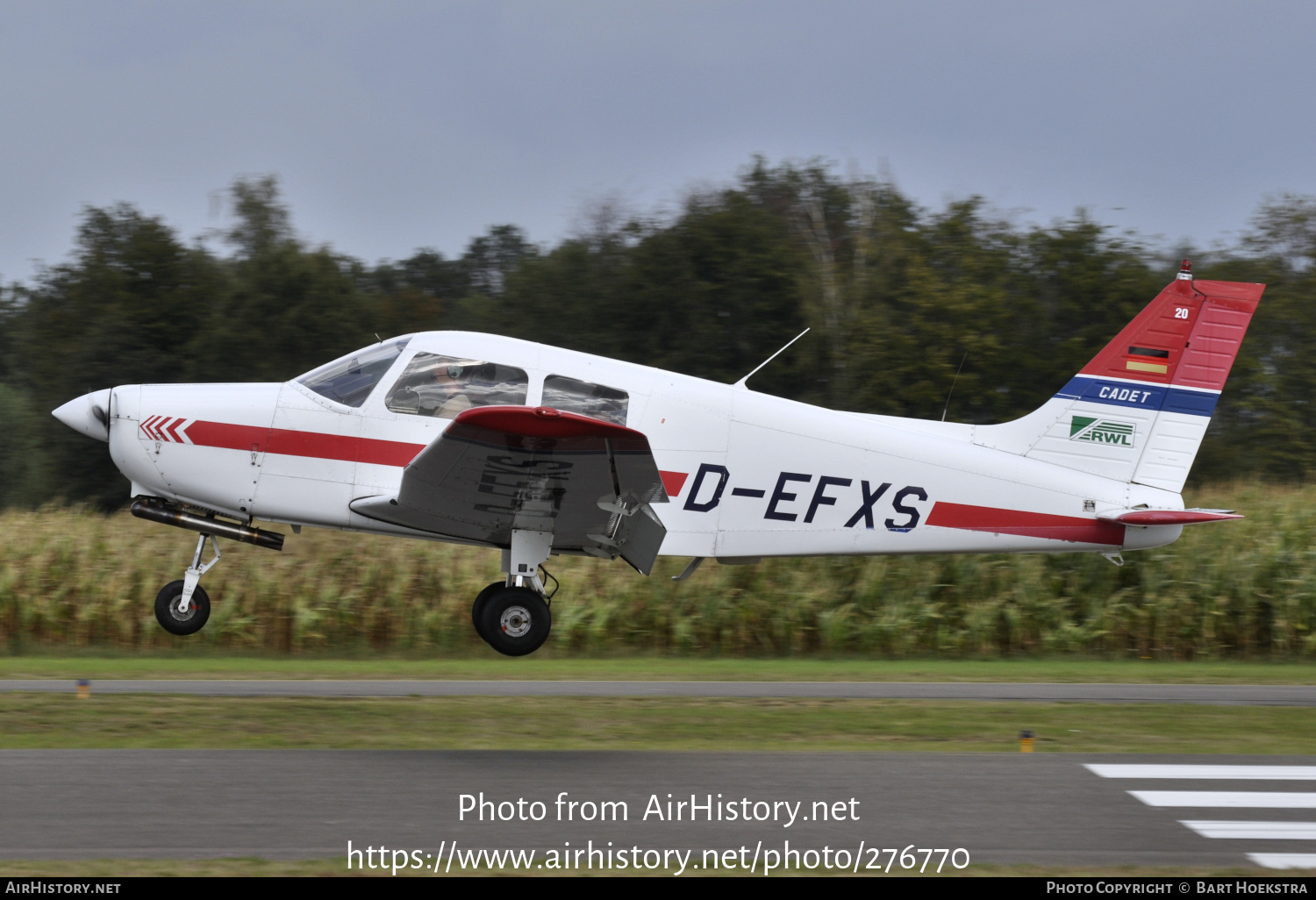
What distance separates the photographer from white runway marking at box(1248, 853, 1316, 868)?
5625 mm

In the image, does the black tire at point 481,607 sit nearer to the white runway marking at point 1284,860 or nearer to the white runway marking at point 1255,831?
the white runway marking at point 1255,831

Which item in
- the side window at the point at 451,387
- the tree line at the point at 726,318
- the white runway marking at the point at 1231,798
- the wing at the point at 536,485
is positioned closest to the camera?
the white runway marking at the point at 1231,798

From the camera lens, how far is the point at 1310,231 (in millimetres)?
25406

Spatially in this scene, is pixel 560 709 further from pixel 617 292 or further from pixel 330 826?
pixel 617 292

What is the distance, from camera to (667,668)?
1326 centimetres

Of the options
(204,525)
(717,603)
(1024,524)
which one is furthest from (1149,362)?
(204,525)

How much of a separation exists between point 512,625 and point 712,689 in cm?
292

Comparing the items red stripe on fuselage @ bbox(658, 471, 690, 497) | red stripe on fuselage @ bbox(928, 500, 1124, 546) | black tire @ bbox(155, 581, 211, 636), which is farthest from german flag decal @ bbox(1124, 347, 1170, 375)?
black tire @ bbox(155, 581, 211, 636)

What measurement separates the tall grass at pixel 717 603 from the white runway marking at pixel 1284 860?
8.83 meters

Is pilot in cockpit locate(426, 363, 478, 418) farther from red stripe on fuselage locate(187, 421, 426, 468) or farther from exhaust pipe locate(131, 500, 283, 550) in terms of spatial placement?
exhaust pipe locate(131, 500, 283, 550)

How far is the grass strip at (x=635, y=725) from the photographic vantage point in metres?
8.35

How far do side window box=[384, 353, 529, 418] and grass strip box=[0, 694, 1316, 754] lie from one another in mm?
2417

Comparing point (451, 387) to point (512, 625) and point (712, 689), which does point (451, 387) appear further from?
point (712, 689)

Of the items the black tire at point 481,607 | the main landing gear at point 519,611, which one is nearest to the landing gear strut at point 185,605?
the black tire at point 481,607
